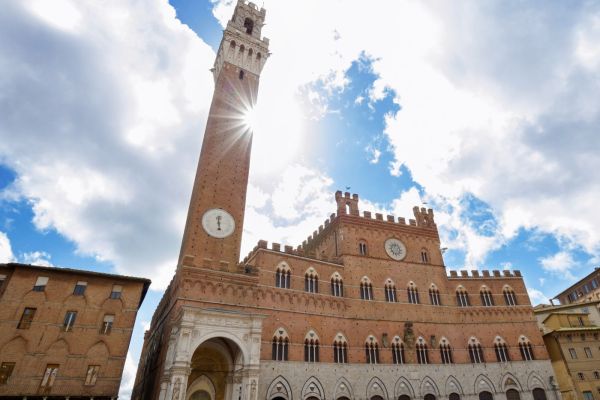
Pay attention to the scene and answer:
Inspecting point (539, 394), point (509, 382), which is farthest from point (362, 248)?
point (539, 394)

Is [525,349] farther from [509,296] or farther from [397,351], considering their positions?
[397,351]

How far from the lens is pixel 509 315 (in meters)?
32.6

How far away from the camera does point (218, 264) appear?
Answer: 82.8 ft

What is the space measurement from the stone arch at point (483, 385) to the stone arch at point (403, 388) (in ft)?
19.5

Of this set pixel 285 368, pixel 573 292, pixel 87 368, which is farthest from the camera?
pixel 573 292

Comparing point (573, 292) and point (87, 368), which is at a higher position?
point (573, 292)

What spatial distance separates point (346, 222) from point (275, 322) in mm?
11815

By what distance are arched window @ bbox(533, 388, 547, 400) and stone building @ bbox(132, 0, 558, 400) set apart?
0.29 feet

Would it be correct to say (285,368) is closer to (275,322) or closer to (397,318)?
(275,322)

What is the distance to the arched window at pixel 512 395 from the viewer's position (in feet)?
94.5

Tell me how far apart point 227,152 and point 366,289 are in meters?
17.4

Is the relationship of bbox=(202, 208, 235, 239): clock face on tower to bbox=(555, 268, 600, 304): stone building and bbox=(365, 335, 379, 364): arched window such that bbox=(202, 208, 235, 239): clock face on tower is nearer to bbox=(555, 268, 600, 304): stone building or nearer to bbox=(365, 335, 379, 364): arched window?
bbox=(365, 335, 379, 364): arched window

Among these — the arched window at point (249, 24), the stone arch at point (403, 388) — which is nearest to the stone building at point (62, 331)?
the stone arch at point (403, 388)

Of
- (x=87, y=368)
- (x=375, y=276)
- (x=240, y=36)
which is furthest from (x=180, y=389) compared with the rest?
(x=240, y=36)
